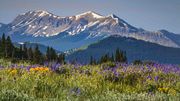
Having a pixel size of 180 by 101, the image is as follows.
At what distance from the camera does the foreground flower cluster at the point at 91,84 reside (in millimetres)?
10836

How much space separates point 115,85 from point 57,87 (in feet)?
9.63

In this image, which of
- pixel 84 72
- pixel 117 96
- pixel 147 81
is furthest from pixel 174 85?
pixel 117 96

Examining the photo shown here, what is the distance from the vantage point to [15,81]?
42.2 feet

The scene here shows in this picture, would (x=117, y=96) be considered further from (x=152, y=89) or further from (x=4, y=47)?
(x=4, y=47)

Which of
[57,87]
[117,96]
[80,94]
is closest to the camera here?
[117,96]

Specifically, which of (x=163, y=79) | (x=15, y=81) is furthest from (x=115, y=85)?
(x=15, y=81)

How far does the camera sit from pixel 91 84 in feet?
46.1

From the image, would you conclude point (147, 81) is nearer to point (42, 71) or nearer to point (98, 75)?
point (98, 75)

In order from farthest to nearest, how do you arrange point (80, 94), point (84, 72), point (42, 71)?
point (84, 72), point (42, 71), point (80, 94)

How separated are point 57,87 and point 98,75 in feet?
14.6

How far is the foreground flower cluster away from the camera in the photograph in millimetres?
10836

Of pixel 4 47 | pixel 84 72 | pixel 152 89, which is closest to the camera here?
pixel 152 89

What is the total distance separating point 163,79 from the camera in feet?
54.9

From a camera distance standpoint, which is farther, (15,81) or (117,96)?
(15,81)
